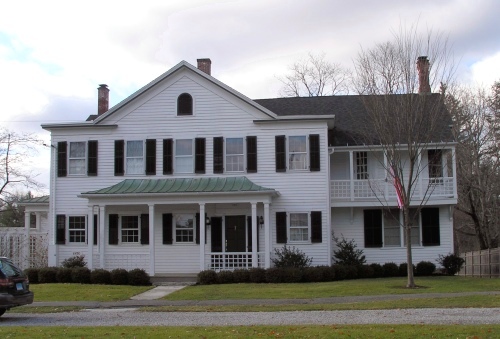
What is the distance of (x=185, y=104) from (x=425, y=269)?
13.1 m

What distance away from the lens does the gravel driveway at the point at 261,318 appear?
45.1 feet

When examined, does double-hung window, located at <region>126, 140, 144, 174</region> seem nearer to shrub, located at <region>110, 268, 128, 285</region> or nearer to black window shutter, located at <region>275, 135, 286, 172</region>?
shrub, located at <region>110, 268, 128, 285</region>

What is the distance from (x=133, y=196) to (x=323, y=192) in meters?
8.34

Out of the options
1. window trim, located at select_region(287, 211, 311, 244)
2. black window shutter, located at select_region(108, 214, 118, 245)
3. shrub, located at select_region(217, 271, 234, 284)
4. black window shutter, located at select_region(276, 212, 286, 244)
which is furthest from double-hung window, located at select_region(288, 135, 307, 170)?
black window shutter, located at select_region(108, 214, 118, 245)

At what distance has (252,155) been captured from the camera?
28.3 m

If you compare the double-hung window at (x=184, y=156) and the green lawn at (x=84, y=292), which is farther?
the double-hung window at (x=184, y=156)

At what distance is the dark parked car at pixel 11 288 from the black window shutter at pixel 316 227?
1435cm

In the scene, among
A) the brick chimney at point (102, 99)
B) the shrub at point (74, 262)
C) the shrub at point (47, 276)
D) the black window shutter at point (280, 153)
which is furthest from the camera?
the brick chimney at point (102, 99)

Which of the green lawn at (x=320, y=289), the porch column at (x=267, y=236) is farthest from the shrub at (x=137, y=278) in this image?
the porch column at (x=267, y=236)

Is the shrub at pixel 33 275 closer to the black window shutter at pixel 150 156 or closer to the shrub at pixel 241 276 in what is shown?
the black window shutter at pixel 150 156

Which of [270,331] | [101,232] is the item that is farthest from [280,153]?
[270,331]

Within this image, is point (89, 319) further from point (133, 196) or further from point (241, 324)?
point (133, 196)

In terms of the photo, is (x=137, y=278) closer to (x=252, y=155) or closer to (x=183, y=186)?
(x=183, y=186)

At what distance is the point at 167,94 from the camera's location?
95.2ft
